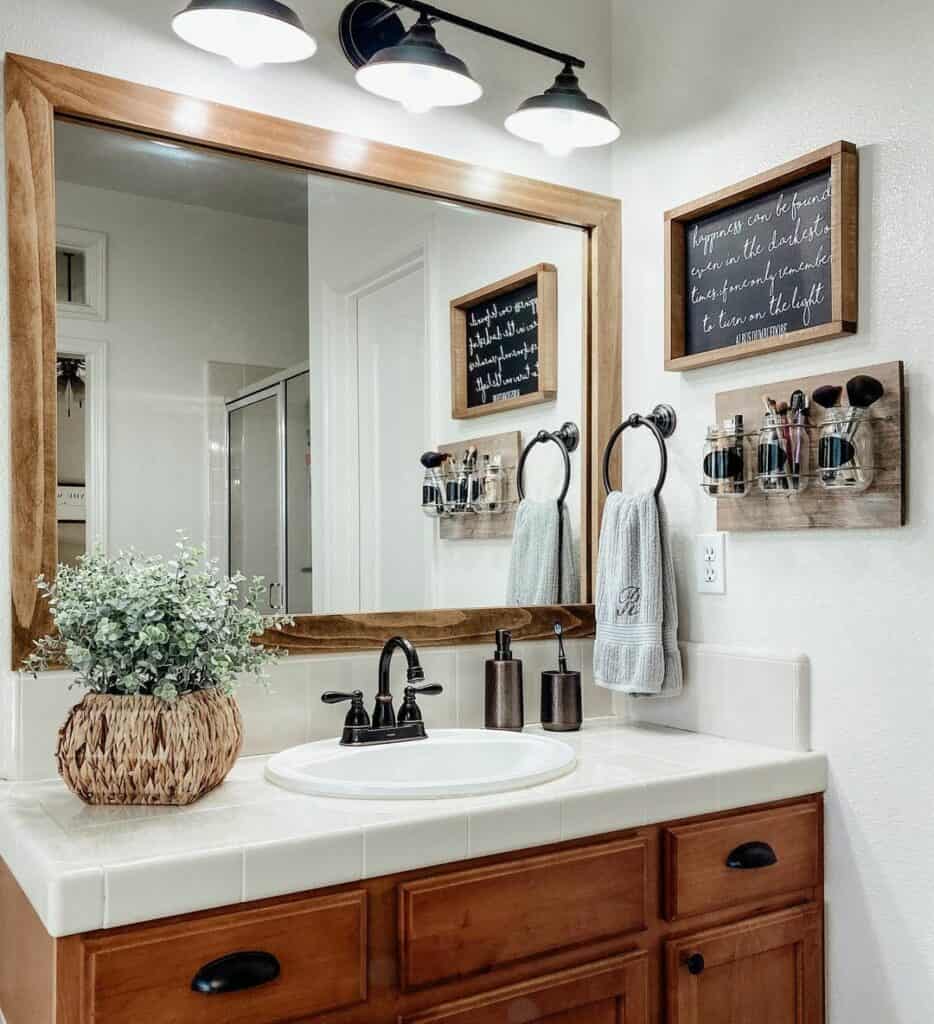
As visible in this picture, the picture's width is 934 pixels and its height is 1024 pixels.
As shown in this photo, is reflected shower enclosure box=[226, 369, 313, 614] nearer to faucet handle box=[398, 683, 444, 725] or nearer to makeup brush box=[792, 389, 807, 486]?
faucet handle box=[398, 683, 444, 725]

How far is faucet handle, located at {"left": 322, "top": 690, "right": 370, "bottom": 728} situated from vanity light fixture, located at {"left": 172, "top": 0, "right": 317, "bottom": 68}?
3.52 ft

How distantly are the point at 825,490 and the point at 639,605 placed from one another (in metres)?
0.43

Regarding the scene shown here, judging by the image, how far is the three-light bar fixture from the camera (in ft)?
5.43

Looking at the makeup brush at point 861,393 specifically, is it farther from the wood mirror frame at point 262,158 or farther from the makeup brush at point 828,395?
the wood mirror frame at point 262,158

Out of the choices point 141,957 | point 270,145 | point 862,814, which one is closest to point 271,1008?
point 141,957

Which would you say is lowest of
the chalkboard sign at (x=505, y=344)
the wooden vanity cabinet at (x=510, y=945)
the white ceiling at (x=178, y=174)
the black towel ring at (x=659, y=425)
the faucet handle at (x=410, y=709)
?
the wooden vanity cabinet at (x=510, y=945)

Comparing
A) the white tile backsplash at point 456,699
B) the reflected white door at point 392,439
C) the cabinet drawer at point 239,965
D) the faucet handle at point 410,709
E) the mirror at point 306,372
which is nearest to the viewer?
the cabinet drawer at point 239,965

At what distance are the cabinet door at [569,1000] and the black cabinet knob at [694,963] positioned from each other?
0.08 m

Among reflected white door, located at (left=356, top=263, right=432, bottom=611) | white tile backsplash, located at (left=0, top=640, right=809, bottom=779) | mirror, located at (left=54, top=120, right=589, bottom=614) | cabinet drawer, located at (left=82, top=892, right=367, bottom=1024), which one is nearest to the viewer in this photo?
cabinet drawer, located at (left=82, top=892, right=367, bottom=1024)

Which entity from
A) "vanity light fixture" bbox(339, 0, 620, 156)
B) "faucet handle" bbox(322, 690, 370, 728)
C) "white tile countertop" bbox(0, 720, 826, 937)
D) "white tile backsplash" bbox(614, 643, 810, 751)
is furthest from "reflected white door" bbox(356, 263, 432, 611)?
"white tile backsplash" bbox(614, 643, 810, 751)

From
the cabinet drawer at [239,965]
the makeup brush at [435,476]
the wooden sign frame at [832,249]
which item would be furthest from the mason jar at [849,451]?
the cabinet drawer at [239,965]

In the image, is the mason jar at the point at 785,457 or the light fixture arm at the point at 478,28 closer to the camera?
the mason jar at the point at 785,457

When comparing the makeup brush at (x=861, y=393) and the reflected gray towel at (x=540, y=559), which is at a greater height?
the makeup brush at (x=861, y=393)

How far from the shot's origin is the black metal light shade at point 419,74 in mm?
1772
